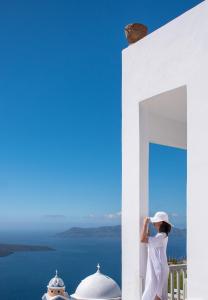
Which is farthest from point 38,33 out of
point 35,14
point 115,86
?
point 115,86

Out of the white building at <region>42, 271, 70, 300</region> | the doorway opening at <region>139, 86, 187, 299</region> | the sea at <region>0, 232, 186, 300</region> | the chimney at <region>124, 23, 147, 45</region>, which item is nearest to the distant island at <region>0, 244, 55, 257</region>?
the sea at <region>0, 232, 186, 300</region>

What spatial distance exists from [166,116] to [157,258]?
7.22 ft

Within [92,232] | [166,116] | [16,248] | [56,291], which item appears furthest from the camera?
[16,248]

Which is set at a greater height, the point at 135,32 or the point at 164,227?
the point at 135,32

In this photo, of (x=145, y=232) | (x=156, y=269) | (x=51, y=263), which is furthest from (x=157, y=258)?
(x=51, y=263)

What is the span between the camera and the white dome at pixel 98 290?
6.82 m

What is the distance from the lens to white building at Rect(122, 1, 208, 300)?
4754 mm

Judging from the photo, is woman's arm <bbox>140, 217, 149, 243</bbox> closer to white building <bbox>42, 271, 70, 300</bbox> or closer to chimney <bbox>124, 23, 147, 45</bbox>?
chimney <bbox>124, 23, 147, 45</bbox>

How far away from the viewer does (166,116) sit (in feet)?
21.8

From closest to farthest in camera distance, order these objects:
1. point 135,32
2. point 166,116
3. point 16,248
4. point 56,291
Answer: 1. point 135,32
2. point 166,116
3. point 56,291
4. point 16,248

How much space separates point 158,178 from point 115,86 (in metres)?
6.27

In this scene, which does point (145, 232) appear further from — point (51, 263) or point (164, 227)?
point (51, 263)

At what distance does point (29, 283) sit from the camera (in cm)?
2619

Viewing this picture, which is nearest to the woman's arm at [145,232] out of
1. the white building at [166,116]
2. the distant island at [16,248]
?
the white building at [166,116]
